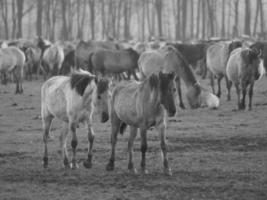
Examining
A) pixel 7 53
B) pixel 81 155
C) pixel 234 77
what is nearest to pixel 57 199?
pixel 81 155

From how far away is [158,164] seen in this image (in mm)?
10664

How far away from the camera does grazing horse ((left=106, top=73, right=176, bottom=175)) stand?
9.60 metres

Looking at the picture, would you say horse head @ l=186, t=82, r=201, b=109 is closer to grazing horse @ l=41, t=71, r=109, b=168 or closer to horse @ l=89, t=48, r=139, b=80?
grazing horse @ l=41, t=71, r=109, b=168

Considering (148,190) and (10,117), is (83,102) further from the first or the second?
(10,117)

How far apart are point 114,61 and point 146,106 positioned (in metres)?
17.7

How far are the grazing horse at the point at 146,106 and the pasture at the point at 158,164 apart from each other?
1.50 ft

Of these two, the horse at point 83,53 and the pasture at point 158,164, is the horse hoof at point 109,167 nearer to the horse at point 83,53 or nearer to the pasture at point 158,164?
the pasture at point 158,164

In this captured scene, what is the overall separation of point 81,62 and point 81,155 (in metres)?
20.3

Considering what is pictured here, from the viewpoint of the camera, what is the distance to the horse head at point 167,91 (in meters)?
9.55

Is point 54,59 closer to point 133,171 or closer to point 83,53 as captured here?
point 83,53

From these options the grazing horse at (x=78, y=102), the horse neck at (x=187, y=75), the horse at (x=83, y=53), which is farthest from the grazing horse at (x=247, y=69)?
the horse at (x=83, y=53)

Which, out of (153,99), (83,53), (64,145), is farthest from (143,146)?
(83,53)

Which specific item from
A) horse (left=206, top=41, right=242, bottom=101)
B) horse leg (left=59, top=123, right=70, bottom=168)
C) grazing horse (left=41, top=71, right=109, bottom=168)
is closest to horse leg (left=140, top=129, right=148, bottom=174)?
grazing horse (left=41, top=71, right=109, bottom=168)

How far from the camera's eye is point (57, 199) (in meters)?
8.36
